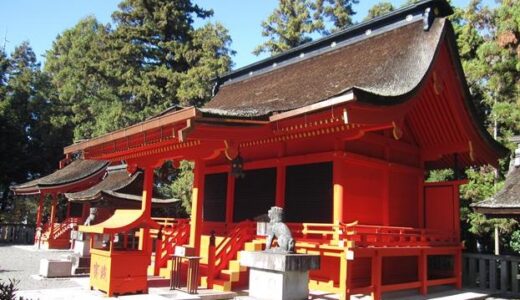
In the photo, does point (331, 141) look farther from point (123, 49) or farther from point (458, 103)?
point (123, 49)

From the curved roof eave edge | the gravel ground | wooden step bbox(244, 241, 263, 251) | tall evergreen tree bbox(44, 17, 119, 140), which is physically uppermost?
tall evergreen tree bbox(44, 17, 119, 140)

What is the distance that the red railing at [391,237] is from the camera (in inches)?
349

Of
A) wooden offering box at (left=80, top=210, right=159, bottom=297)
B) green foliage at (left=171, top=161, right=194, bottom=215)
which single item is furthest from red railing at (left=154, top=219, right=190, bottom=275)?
green foliage at (left=171, top=161, right=194, bottom=215)

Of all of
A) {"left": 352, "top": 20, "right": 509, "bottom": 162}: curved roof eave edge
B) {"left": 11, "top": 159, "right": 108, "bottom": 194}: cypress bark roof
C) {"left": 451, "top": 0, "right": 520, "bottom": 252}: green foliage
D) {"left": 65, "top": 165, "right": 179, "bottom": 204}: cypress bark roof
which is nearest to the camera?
{"left": 352, "top": 20, "right": 509, "bottom": 162}: curved roof eave edge

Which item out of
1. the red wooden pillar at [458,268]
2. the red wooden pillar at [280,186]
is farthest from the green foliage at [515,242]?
the red wooden pillar at [280,186]

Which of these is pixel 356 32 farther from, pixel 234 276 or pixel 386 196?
pixel 234 276

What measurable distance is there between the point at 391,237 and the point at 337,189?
161 cm

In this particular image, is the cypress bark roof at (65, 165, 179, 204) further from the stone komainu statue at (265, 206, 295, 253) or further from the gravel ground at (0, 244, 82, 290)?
the stone komainu statue at (265, 206, 295, 253)

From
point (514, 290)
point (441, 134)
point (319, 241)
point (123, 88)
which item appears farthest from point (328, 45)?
point (123, 88)

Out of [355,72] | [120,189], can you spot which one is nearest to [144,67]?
[120,189]

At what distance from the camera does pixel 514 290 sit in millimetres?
11398

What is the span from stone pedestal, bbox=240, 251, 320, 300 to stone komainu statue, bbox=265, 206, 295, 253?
0.38m

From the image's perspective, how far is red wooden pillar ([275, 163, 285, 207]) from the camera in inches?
444

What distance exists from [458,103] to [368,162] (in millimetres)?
2856
